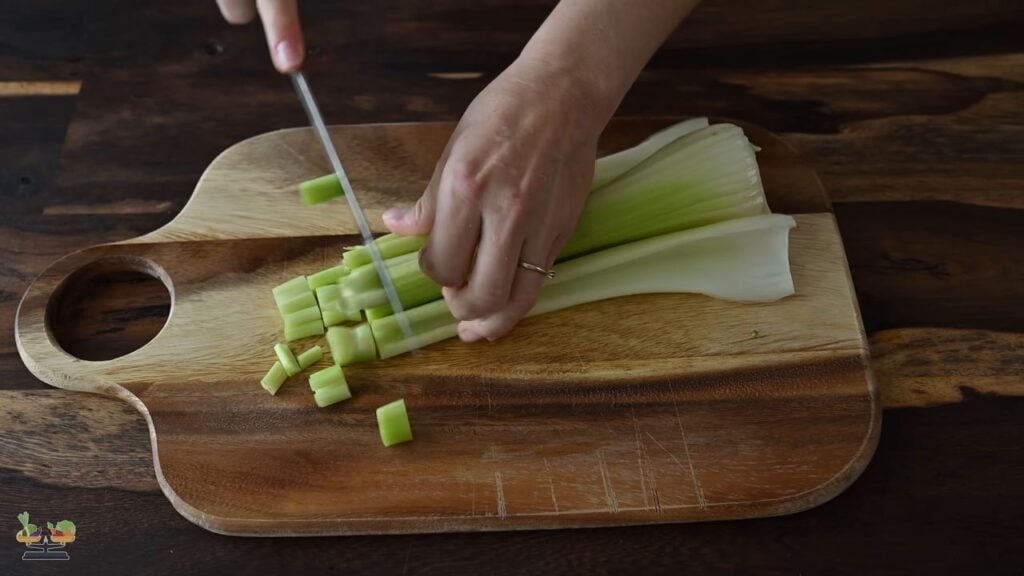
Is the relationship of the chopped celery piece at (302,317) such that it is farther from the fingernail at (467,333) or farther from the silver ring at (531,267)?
the silver ring at (531,267)

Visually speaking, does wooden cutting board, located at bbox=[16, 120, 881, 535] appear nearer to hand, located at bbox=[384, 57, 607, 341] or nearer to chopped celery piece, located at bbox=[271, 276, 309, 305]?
chopped celery piece, located at bbox=[271, 276, 309, 305]

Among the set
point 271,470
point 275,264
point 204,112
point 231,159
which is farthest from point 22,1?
point 271,470

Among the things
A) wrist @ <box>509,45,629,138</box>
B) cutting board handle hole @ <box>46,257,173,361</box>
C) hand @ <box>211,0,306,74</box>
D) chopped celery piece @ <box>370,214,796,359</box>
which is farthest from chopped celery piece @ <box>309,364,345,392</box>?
wrist @ <box>509,45,629,138</box>

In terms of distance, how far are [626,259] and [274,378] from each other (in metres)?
1.03

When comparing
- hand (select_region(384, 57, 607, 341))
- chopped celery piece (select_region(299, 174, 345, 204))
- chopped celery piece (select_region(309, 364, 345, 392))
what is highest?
hand (select_region(384, 57, 607, 341))

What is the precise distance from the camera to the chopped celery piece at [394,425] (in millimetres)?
2326

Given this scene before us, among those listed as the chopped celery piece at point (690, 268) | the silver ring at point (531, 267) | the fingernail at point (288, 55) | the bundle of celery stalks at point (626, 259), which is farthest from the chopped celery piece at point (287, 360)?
the fingernail at point (288, 55)

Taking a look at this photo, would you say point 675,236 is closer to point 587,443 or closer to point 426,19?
point 587,443

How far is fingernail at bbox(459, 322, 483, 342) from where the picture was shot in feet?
8.13

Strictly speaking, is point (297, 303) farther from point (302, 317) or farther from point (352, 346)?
point (352, 346)

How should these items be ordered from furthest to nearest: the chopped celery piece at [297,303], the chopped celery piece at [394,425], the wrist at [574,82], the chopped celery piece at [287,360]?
the chopped celery piece at [297,303], the chopped celery piece at [287,360], the chopped celery piece at [394,425], the wrist at [574,82]

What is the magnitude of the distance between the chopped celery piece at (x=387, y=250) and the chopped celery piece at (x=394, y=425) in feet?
1.63

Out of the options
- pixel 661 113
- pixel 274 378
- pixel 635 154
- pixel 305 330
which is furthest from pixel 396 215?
pixel 661 113

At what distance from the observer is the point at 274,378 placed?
2.43m
